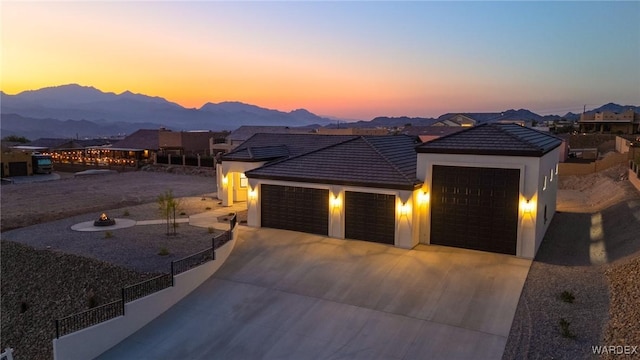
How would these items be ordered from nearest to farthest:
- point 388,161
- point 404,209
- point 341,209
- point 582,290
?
point 582,290
point 404,209
point 341,209
point 388,161

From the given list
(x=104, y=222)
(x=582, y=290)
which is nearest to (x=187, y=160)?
(x=104, y=222)

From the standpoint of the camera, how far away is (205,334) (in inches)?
523

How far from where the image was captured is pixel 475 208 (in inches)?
712

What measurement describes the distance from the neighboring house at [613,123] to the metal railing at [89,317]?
280ft

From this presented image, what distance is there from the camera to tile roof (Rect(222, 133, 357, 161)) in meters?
28.8

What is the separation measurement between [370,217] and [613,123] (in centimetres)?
7780

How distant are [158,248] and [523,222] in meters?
16.3

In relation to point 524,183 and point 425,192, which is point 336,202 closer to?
point 425,192

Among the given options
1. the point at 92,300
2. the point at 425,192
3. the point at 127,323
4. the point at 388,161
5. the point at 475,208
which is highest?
the point at 388,161

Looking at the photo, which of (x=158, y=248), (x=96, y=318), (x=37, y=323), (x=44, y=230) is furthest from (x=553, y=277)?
(x=44, y=230)

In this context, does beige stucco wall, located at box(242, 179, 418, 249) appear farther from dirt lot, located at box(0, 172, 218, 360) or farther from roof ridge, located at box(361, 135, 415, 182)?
dirt lot, located at box(0, 172, 218, 360)

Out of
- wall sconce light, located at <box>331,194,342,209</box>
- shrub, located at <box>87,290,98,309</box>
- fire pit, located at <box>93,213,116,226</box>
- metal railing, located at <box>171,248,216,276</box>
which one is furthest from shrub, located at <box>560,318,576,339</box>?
fire pit, located at <box>93,213,116,226</box>

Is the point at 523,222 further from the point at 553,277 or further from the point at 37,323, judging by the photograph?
the point at 37,323

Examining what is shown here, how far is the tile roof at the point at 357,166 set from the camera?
63.0 ft
